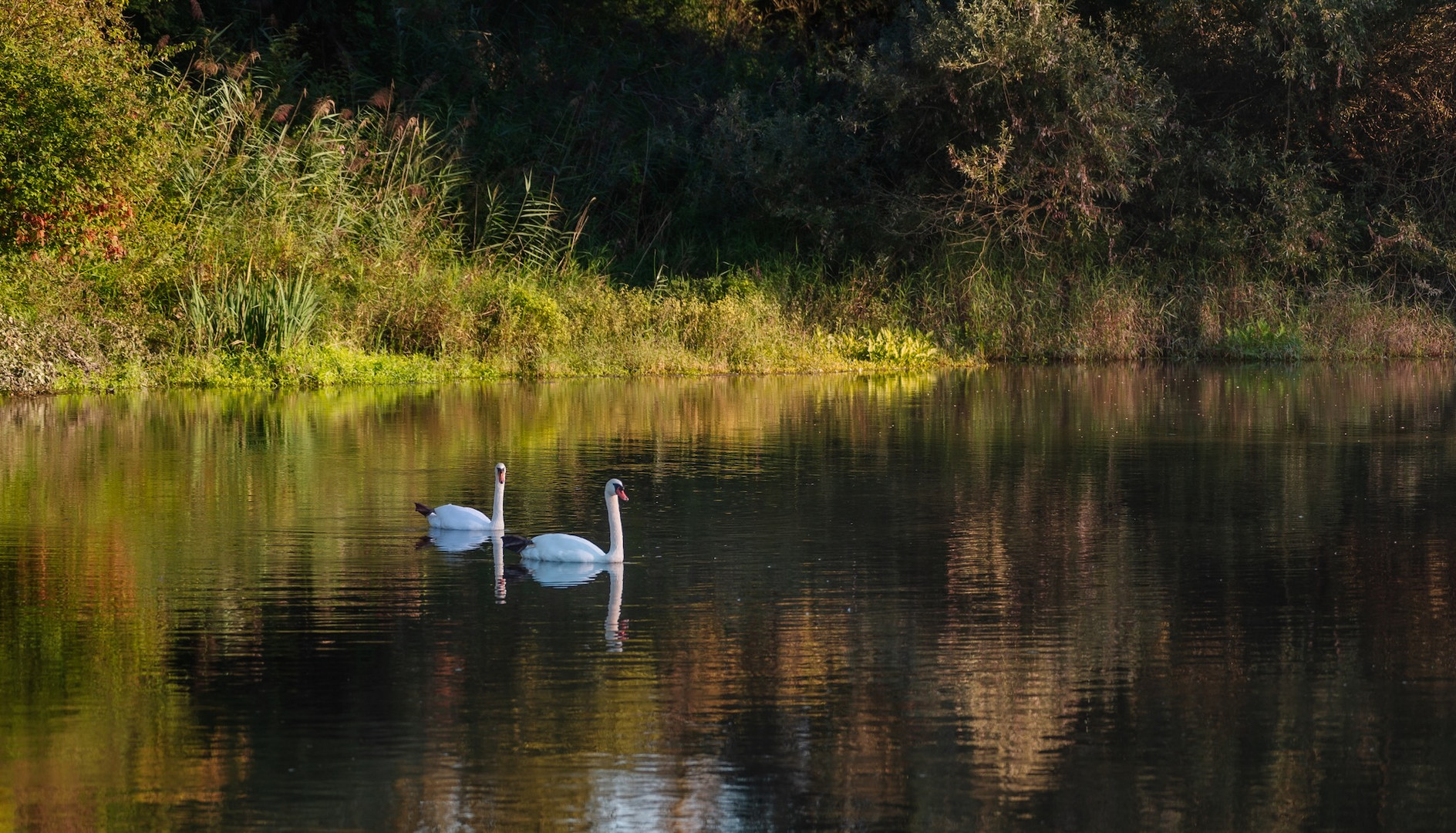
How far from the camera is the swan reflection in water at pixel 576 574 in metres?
11.4

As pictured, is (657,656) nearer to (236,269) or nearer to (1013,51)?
(236,269)

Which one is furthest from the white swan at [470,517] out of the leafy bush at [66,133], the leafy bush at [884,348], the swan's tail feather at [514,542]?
the leafy bush at [884,348]

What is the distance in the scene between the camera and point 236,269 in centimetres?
2944

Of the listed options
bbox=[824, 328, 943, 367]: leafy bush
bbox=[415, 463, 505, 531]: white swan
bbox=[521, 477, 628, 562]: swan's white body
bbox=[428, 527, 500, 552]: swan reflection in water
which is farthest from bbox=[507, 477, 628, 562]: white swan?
bbox=[824, 328, 943, 367]: leafy bush

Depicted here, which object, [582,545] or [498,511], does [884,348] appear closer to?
[498,511]

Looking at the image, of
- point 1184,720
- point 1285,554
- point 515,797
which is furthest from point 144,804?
point 1285,554

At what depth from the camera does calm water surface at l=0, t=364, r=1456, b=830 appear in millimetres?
7293

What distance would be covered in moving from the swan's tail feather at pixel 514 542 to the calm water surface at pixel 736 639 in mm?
254

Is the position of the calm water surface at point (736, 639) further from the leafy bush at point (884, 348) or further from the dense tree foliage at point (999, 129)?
the dense tree foliage at point (999, 129)

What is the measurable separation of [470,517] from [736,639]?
427 centimetres

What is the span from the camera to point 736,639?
10.1 meters

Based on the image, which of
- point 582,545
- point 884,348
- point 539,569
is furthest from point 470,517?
point 884,348

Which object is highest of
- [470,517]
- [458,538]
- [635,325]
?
[635,325]

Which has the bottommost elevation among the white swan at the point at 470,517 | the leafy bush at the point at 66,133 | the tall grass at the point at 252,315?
the white swan at the point at 470,517
